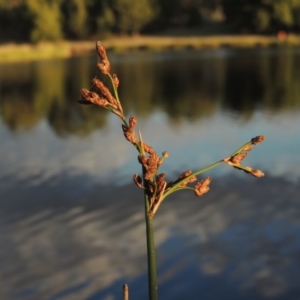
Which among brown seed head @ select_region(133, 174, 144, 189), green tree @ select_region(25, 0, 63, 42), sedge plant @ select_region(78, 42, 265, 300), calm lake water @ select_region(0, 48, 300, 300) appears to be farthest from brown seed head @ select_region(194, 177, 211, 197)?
green tree @ select_region(25, 0, 63, 42)

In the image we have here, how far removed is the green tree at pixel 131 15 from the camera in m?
63.6

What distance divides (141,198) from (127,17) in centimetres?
5633

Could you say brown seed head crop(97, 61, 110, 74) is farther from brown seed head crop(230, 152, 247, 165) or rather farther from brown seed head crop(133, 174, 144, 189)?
brown seed head crop(230, 152, 247, 165)

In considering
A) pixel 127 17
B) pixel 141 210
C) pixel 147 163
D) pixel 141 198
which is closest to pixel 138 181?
pixel 147 163

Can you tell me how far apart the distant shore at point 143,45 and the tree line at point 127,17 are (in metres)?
1.55

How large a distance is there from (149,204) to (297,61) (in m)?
32.9

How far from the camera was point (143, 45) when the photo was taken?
57.8m

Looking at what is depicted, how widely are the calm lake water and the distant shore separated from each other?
3255cm

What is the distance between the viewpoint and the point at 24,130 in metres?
15.6

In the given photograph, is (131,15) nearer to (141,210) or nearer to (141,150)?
(141,210)

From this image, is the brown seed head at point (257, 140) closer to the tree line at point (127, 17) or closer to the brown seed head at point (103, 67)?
the brown seed head at point (103, 67)

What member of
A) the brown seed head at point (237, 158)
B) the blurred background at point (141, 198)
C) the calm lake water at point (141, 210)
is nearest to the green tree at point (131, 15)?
the blurred background at point (141, 198)

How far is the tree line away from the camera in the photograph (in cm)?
5822

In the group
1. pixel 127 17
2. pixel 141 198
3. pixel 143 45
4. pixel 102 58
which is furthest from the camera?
pixel 127 17
